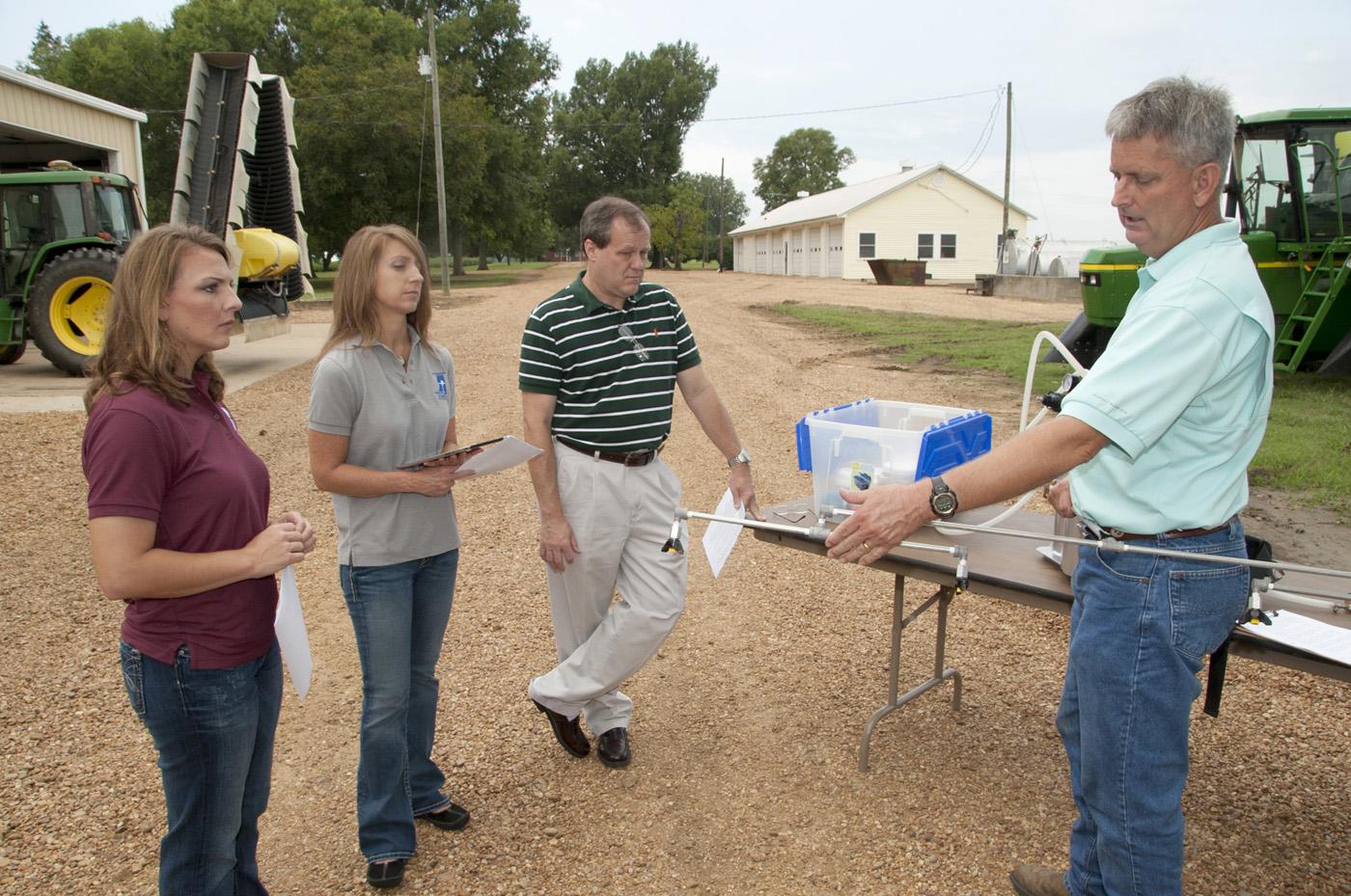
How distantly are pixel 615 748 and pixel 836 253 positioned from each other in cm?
4304

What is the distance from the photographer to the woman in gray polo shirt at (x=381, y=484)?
8.91 feet

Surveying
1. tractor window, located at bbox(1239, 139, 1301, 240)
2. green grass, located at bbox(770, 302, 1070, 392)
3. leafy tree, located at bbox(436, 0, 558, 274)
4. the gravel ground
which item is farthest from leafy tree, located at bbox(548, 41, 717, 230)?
the gravel ground

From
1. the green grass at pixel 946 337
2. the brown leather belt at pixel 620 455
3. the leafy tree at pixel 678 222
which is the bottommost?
the green grass at pixel 946 337

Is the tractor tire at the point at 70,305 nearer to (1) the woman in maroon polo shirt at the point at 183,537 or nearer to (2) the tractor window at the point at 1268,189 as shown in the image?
(1) the woman in maroon polo shirt at the point at 183,537

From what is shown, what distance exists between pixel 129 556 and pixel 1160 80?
7.98 feet

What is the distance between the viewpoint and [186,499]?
2.05 meters

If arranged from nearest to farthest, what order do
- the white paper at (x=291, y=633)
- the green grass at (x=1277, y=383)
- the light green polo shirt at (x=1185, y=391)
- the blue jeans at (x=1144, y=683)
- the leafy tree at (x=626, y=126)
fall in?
the light green polo shirt at (x=1185, y=391) → the blue jeans at (x=1144, y=683) → the white paper at (x=291, y=633) → the green grass at (x=1277, y=383) → the leafy tree at (x=626, y=126)

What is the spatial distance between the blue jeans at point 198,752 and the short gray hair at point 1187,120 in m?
2.38

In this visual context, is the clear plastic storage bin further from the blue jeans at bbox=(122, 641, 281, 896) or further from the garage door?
the garage door

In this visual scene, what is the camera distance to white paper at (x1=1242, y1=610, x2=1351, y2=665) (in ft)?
7.62

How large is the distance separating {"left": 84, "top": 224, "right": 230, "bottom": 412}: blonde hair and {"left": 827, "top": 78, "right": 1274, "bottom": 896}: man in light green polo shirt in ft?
5.37

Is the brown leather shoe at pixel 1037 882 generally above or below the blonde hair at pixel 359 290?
below

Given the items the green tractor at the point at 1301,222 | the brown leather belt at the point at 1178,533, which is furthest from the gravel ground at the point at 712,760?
the green tractor at the point at 1301,222

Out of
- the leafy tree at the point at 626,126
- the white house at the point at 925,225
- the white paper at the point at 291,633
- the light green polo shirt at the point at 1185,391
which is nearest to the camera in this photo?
the light green polo shirt at the point at 1185,391
